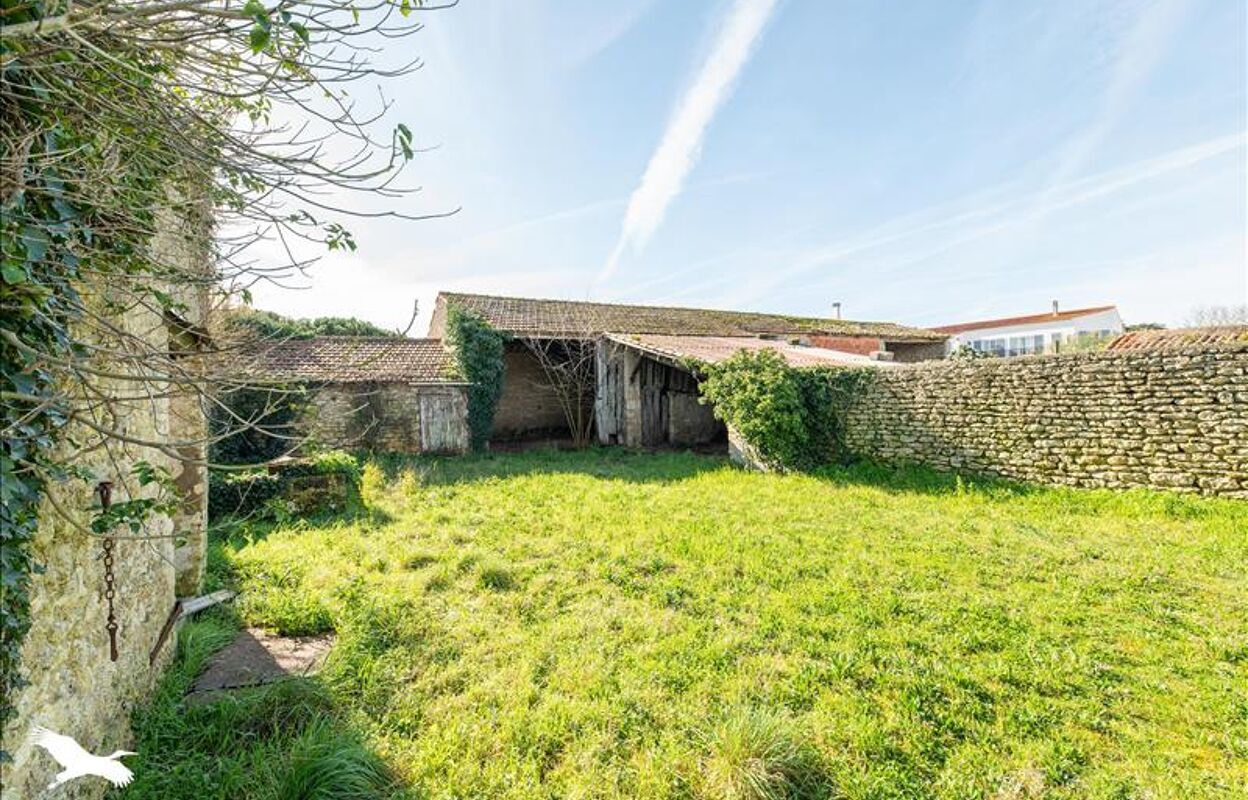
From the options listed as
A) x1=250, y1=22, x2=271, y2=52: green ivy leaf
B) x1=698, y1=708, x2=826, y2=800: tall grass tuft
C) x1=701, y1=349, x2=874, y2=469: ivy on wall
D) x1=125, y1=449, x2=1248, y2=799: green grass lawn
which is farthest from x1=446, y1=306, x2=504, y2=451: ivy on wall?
x1=250, y1=22, x2=271, y2=52: green ivy leaf

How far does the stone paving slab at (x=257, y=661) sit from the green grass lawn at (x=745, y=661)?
14cm

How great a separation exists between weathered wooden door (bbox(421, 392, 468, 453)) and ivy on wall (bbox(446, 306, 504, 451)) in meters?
0.25

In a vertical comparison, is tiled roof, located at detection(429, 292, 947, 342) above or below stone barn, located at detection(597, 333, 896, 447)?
above

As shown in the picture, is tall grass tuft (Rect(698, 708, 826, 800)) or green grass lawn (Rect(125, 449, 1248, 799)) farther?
green grass lawn (Rect(125, 449, 1248, 799))

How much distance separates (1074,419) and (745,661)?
7463mm

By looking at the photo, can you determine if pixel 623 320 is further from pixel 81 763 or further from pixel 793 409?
pixel 81 763

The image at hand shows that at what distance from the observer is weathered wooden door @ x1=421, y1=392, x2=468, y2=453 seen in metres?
14.2

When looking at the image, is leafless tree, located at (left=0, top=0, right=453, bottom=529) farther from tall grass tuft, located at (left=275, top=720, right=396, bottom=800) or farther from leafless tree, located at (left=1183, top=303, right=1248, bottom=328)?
leafless tree, located at (left=1183, top=303, right=1248, bottom=328)

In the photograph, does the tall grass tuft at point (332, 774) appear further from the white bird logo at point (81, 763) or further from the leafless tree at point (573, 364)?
the leafless tree at point (573, 364)

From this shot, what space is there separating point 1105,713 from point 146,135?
621 cm

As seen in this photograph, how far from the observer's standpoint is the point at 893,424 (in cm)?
998

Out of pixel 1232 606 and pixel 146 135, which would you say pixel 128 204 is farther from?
pixel 1232 606

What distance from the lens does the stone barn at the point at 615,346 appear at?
51.7 ft

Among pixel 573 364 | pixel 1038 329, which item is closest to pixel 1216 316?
pixel 1038 329
